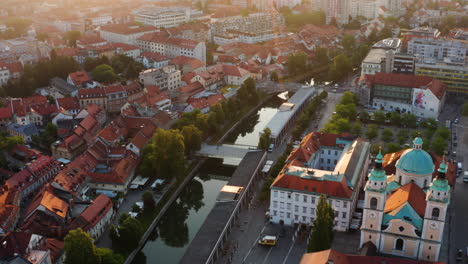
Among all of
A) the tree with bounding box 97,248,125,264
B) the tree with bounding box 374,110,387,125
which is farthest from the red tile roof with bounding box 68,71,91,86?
the tree with bounding box 97,248,125,264

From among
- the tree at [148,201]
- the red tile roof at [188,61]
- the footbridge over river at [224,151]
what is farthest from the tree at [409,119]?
the red tile roof at [188,61]

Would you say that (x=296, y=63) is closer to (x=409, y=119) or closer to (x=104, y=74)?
(x=409, y=119)

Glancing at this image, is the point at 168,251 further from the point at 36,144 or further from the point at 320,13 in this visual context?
the point at 320,13

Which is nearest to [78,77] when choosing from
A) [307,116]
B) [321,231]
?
[307,116]

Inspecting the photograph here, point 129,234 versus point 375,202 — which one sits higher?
point 375,202

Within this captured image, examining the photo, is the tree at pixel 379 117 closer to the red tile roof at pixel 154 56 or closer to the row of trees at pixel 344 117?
the row of trees at pixel 344 117
